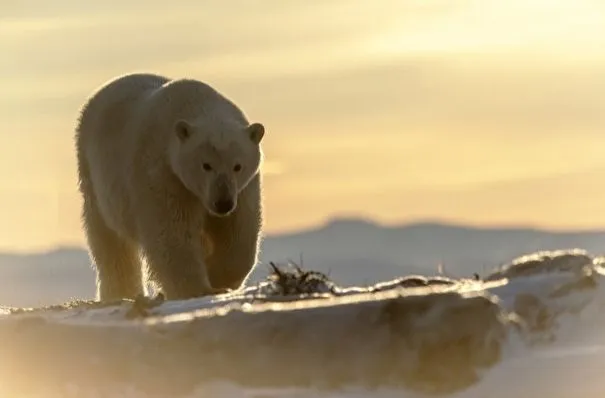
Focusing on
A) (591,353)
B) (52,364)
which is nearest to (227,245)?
(52,364)

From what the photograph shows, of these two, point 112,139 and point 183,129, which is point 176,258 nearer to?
point 183,129

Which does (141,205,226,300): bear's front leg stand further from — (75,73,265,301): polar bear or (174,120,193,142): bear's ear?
(174,120,193,142): bear's ear

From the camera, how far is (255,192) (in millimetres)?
10547

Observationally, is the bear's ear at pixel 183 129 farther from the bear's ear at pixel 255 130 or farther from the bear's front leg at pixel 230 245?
the bear's front leg at pixel 230 245

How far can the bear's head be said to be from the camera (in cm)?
984

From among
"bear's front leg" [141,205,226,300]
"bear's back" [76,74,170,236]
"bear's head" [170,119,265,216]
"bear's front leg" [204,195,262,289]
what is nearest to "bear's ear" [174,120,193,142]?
"bear's head" [170,119,265,216]

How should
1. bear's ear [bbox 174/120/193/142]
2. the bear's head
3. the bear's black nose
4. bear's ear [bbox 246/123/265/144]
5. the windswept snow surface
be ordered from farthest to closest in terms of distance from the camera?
bear's ear [bbox 246/123/265/144], bear's ear [bbox 174/120/193/142], the bear's head, the bear's black nose, the windswept snow surface

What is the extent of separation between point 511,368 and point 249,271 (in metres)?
5.82

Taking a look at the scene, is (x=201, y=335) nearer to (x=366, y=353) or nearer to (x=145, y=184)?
(x=366, y=353)

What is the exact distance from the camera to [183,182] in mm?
10133

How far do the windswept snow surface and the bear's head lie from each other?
4.24 metres

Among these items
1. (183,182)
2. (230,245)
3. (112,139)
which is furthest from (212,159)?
(112,139)

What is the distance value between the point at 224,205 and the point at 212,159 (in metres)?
0.52

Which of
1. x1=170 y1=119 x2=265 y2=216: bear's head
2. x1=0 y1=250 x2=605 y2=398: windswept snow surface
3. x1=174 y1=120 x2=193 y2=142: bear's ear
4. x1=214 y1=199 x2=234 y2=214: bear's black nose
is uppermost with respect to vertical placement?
x1=174 y1=120 x2=193 y2=142: bear's ear
